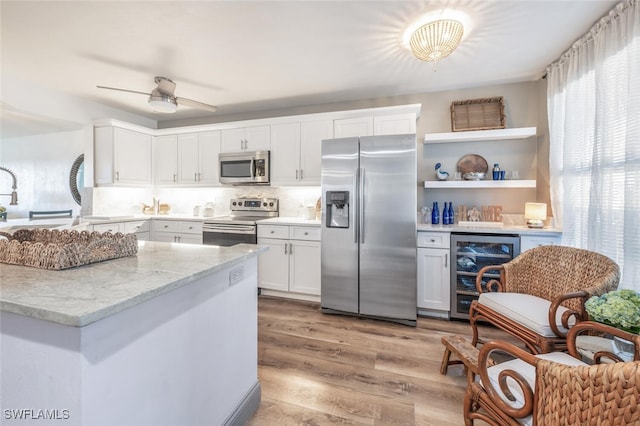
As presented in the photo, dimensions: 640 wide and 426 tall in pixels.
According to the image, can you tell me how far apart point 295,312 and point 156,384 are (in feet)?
7.04

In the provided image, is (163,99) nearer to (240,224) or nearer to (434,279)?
(240,224)

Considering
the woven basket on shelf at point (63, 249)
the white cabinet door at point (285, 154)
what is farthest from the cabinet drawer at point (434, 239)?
the woven basket on shelf at point (63, 249)

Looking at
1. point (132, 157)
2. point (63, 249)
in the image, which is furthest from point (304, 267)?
point (132, 157)

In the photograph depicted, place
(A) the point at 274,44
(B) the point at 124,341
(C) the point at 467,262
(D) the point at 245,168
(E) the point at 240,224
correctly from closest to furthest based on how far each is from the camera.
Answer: (B) the point at 124,341, (A) the point at 274,44, (C) the point at 467,262, (E) the point at 240,224, (D) the point at 245,168

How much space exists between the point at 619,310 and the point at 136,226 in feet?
15.6

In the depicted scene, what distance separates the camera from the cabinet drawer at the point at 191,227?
3838 millimetres

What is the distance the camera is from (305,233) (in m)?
3.35

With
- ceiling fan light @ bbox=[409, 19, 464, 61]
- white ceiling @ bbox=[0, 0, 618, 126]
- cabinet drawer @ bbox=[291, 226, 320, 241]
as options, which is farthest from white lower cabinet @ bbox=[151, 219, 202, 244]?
ceiling fan light @ bbox=[409, 19, 464, 61]

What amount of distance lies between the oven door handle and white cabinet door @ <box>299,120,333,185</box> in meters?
0.92

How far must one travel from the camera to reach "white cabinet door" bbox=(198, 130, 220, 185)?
4102mm

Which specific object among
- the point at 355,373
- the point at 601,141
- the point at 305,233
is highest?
the point at 601,141

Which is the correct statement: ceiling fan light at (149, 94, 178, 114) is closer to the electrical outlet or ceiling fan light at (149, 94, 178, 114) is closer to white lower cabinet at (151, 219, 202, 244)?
white lower cabinet at (151, 219, 202, 244)

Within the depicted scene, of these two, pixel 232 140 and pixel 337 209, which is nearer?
pixel 337 209

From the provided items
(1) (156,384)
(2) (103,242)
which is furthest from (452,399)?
(2) (103,242)
